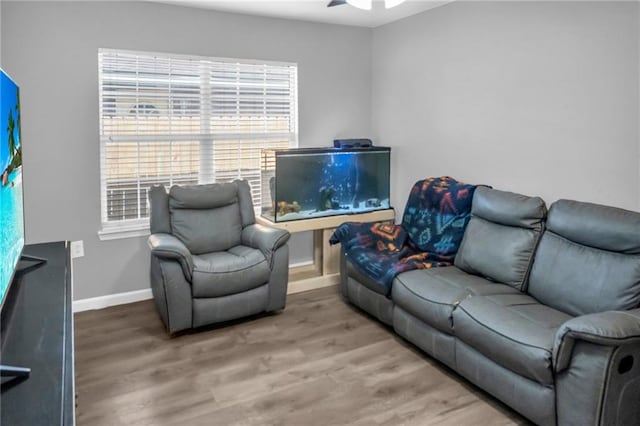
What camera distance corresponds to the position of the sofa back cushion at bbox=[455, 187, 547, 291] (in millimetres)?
2936

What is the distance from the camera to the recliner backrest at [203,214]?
3648 mm

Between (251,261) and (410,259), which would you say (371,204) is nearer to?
(410,259)

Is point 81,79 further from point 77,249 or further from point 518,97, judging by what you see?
point 518,97

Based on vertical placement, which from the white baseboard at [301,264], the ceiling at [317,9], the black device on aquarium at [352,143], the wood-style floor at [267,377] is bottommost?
the wood-style floor at [267,377]

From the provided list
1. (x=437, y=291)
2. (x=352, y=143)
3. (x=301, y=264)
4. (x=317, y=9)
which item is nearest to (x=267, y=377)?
(x=437, y=291)

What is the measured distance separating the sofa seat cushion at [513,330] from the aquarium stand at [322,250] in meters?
1.74

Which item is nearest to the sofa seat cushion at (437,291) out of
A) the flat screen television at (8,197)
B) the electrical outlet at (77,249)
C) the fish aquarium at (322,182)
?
the fish aquarium at (322,182)

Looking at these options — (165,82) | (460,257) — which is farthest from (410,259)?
(165,82)

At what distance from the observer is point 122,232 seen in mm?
3816

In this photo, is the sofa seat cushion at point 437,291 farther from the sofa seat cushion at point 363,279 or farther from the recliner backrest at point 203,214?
the recliner backrest at point 203,214

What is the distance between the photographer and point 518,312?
8.24 ft

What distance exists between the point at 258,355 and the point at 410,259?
47.8 inches

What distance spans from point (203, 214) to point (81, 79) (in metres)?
1.31

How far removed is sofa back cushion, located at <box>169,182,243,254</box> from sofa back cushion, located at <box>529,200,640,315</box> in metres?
2.20
